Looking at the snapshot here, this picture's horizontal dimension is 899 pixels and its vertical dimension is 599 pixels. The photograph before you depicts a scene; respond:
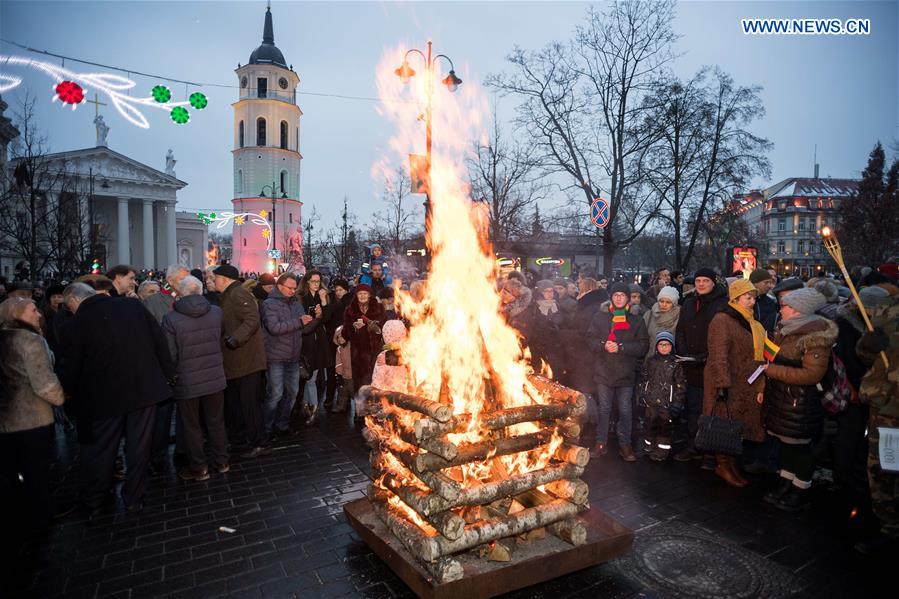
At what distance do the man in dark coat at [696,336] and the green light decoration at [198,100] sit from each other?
35.2 feet

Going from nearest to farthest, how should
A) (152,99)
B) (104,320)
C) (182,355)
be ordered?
1. (104,320)
2. (182,355)
3. (152,99)

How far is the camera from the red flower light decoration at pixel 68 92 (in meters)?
8.98

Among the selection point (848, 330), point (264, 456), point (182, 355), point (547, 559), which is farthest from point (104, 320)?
point (848, 330)

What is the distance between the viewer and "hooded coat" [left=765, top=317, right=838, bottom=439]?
15.9 ft

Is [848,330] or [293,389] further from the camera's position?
[293,389]

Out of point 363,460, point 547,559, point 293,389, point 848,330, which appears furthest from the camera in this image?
point 293,389

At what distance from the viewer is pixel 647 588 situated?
3.71 m

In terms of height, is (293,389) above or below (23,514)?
above

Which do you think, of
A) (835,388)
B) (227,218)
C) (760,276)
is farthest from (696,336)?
(227,218)

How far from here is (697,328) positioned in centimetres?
629

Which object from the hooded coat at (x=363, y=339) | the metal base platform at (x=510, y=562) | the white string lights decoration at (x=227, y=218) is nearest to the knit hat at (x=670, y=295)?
the metal base platform at (x=510, y=562)

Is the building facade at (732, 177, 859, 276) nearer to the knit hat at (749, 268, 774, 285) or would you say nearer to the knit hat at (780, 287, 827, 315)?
the knit hat at (749, 268, 774, 285)

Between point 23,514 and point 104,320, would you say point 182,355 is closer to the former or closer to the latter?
point 104,320

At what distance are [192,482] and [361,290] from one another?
11.9 ft
